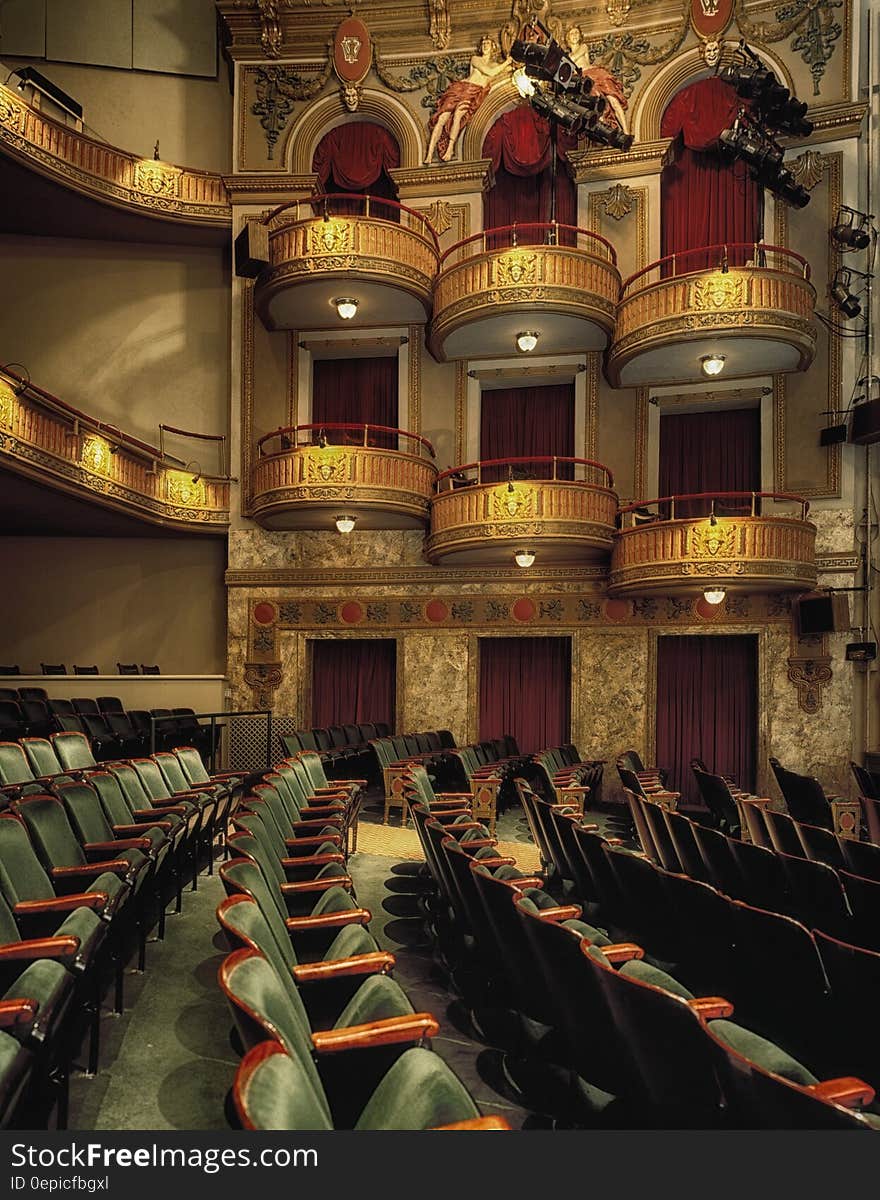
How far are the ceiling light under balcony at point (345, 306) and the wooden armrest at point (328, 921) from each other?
14.4ft

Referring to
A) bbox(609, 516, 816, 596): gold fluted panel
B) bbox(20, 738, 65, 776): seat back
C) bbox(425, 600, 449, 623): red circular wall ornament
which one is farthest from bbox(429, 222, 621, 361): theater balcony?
bbox(20, 738, 65, 776): seat back

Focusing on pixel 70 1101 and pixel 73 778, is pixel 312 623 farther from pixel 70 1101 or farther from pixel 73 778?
pixel 70 1101

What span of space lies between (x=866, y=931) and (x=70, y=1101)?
4.35ft

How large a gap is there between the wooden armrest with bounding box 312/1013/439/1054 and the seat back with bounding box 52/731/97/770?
190 centimetres

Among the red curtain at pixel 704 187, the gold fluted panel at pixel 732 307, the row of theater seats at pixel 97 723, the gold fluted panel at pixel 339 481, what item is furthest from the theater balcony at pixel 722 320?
the row of theater seats at pixel 97 723

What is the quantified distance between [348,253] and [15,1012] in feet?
15.5

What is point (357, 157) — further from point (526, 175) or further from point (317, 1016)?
point (317, 1016)

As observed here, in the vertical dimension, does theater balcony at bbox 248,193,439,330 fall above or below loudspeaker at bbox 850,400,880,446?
above

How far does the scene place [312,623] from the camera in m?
5.46

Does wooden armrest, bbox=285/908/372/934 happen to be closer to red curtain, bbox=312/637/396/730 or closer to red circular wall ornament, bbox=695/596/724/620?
red circular wall ornament, bbox=695/596/724/620

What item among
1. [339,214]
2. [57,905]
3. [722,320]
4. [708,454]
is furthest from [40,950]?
[339,214]

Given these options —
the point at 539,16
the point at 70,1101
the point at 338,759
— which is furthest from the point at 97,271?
the point at 70,1101

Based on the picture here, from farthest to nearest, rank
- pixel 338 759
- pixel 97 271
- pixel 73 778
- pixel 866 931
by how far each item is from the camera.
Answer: pixel 97 271 → pixel 338 759 → pixel 73 778 → pixel 866 931

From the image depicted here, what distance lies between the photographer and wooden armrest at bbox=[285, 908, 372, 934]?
1289 mm
